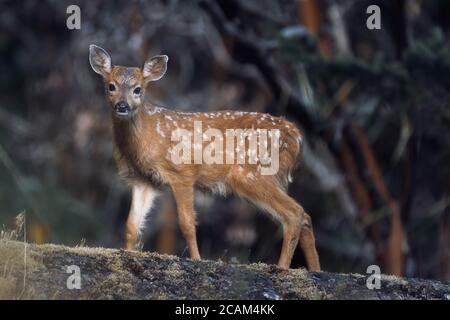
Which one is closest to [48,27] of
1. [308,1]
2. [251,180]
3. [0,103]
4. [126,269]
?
[0,103]

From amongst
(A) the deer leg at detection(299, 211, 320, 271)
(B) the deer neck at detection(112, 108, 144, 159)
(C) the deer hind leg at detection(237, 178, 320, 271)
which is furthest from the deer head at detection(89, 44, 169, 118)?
(A) the deer leg at detection(299, 211, 320, 271)

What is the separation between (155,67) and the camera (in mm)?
13500

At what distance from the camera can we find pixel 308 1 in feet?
77.4

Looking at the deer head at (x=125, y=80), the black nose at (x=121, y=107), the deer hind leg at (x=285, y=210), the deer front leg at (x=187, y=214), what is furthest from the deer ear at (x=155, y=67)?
the deer hind leg at (x=285, y=210)

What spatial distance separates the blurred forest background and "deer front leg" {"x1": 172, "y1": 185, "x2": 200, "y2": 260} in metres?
0.60

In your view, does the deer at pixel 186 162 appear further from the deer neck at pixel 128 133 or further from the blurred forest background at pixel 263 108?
the blurred forest background at pixel 263 108

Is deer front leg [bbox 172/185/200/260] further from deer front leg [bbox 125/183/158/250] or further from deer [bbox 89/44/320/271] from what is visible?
deer front leg [bbox 125/183/158/250]

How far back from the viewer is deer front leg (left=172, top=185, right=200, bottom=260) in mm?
12688

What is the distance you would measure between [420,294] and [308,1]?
12738 millimetres

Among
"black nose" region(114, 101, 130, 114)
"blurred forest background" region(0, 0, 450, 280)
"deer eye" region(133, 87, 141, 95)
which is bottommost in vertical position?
"blurred forest background" region(0, 0, 450, 280)

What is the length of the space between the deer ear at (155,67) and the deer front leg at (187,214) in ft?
4.29

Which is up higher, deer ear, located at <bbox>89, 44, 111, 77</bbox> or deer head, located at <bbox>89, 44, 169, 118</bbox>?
deer ear, located at <bbox>89, 44, 111, 77</bbox>

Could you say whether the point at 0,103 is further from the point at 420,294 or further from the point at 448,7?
the point at 420,294

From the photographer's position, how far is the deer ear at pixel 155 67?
1338cm
